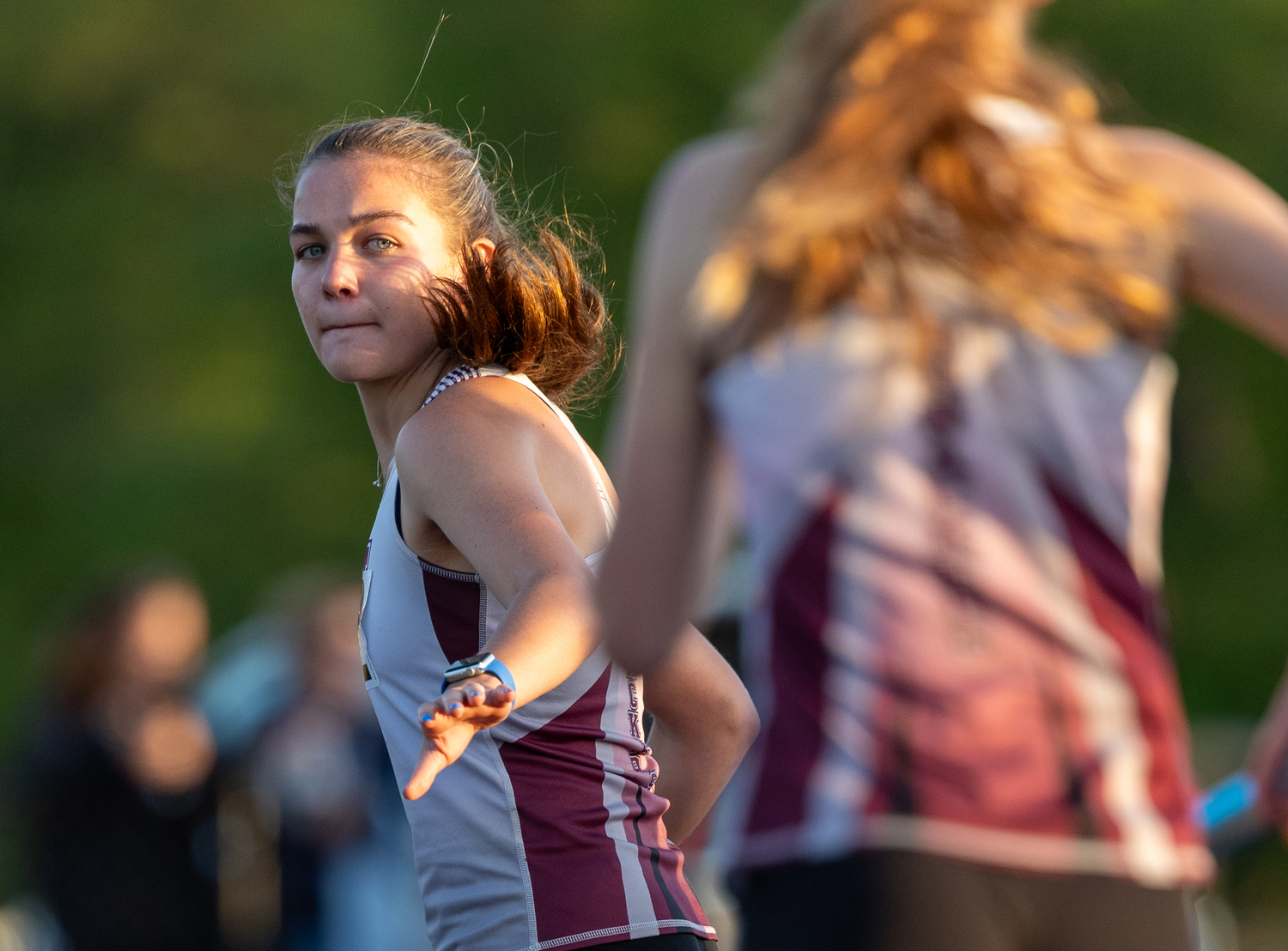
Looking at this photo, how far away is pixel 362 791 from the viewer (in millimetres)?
7406

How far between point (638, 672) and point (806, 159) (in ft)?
2.03

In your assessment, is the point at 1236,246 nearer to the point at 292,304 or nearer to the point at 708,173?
the point at 708,173

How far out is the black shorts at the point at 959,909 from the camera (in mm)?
1845

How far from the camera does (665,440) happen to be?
80.2 inches

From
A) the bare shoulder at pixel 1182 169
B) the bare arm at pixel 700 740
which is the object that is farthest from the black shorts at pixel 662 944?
the bare shoulder at pixel 1182 169

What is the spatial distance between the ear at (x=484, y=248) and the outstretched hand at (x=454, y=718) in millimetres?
1189

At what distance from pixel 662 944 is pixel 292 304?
11524 mm

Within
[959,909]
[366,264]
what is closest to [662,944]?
[959,909]

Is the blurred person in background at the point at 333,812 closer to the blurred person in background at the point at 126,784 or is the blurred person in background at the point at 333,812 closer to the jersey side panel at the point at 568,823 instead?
the blurred person in background at the point at 126,784

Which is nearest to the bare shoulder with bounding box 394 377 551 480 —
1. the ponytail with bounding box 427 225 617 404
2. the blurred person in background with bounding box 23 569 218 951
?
the ponytail with bounding box 427 225 617 404

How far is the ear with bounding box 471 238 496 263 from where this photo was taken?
3445mm

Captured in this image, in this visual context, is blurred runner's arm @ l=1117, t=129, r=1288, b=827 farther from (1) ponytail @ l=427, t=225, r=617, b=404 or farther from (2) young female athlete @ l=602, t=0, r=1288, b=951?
(1) ponytail @ l=427, t=225, r=617, b=404

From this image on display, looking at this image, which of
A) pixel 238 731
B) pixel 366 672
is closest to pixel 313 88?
pixel 238 731

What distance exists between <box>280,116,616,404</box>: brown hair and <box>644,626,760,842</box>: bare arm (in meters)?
0.63
